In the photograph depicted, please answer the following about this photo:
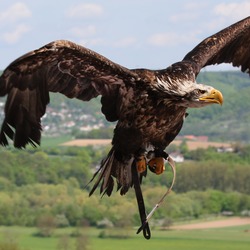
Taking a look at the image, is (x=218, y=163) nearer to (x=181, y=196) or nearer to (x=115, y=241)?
(x=181, y=196)

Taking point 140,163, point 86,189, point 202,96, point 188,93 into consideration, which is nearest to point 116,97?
point 140,163

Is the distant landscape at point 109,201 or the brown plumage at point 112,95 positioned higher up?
the brown plumage at point 112,95

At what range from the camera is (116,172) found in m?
12.7

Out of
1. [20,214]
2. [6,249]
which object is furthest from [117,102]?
[20,214]

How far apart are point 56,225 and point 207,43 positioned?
49982mm

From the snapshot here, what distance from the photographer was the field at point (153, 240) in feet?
188

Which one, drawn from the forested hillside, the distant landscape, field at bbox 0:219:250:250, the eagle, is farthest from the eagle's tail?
the forested hillside

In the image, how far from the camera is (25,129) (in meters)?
11.9

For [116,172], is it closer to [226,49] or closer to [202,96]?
[202,96]

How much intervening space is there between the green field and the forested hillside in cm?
6461

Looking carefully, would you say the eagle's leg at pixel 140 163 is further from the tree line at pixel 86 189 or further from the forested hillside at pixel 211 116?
the forested hillside at pixel 211 116

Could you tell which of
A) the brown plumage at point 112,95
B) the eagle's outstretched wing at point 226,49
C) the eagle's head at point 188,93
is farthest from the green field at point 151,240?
the eagle's head at point 188,93

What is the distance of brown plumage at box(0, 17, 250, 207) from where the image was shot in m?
11.8

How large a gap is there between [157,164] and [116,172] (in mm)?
419
